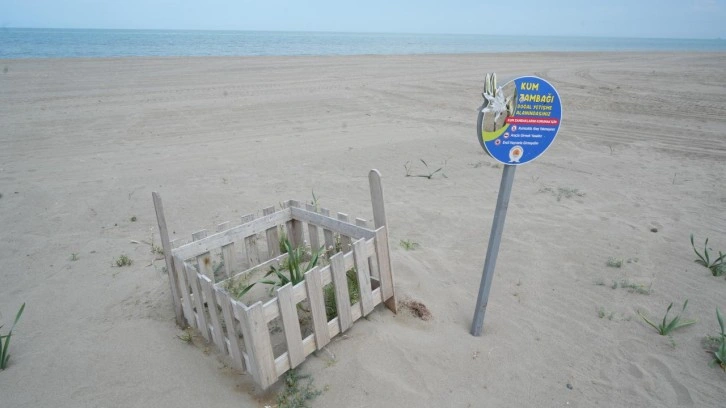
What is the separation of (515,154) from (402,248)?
7.23 feet

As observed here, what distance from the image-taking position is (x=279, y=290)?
253 cm

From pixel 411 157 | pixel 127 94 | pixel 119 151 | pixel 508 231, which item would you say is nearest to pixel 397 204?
pixel 508 231

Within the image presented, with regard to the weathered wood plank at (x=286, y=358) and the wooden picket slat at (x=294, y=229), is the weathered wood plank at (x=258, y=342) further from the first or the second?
the wooden picket slat at (x=294, y=229)

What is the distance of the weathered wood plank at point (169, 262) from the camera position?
9.36 feet

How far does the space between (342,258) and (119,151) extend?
720cm

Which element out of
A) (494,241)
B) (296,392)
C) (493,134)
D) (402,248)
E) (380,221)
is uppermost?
(493,134)

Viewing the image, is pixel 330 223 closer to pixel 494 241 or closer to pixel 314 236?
pixel 314 236

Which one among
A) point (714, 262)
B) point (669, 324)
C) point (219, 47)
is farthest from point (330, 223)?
point (219, 47)

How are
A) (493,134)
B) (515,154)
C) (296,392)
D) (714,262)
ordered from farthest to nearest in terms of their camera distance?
(714,262) → (296,392) → (515,154) → (493,134)

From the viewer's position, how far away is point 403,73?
865 inches

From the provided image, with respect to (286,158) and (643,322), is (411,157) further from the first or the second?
(643,322)

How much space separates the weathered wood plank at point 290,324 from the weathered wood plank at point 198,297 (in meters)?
0.71

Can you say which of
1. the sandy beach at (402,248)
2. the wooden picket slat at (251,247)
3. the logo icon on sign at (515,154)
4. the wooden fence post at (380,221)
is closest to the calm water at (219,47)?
the sandy beach at (402,248)

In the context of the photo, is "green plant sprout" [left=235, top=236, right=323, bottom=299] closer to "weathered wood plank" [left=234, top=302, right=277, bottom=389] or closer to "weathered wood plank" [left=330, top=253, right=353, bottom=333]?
"weathered wood plank" [left=330, top=253, right=353, bottom=333]
